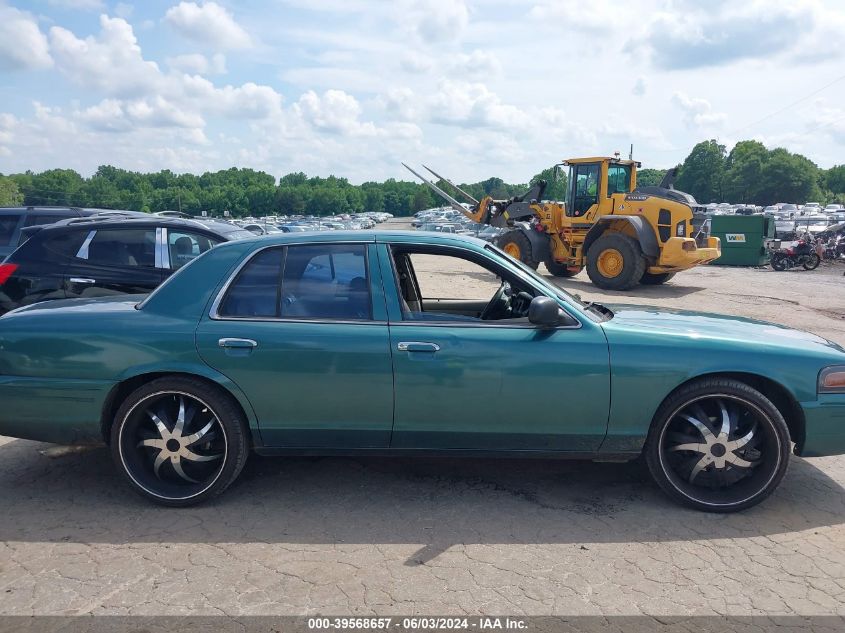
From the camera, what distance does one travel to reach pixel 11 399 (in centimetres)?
381

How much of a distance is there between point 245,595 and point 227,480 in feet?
3.09

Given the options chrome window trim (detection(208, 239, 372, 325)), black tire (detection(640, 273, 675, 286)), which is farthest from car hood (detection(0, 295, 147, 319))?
black tire (detection(640, 273, 675, 286))

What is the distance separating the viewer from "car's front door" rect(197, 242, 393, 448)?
3697mm

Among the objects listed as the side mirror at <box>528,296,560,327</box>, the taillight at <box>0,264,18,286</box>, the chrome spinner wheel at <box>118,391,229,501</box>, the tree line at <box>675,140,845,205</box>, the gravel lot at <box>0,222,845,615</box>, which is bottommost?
the gravel lot at <box>0,222,845,615</box>

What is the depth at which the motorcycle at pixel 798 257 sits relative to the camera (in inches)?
826

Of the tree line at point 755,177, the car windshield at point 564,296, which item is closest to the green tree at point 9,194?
the car windshield at point 564,296

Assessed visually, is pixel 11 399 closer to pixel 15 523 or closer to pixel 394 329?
pixel 15 523

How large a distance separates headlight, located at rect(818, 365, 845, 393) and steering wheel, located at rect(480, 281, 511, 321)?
1.89 m

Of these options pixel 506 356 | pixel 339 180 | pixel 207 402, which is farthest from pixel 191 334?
pixel 339 180

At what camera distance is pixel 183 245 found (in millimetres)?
7062

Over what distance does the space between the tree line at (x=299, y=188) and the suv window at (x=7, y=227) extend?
66947mm

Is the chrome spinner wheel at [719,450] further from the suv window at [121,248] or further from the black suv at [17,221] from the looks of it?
the black suv at [17,221]

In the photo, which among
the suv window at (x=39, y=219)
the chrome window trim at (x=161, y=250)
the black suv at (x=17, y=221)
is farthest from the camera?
the suv window at (x=39, y=219)

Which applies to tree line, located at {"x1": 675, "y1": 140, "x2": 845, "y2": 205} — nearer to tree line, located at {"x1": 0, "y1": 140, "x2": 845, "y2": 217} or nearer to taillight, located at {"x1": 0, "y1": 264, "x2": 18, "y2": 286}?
tree line, located at {"x1": 0, "y1": 140, "x2": 845, "y2": 217}
